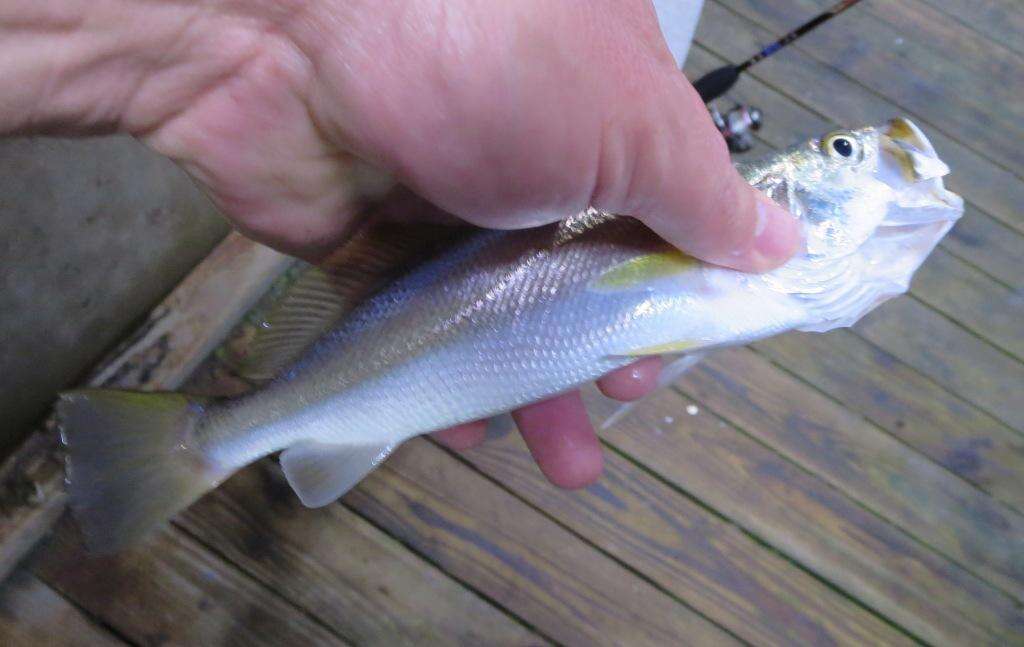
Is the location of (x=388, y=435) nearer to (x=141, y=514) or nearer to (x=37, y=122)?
(x=141, y=514)

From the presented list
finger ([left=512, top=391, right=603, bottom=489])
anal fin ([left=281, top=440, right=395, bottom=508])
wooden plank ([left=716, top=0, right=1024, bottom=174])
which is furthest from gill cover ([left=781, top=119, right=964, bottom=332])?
wooden plank ([left=716, top=0, right=1024, bottom=174])

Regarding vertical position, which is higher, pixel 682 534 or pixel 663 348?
pixel 663 348

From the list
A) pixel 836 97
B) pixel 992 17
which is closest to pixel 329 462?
pixel 836 97

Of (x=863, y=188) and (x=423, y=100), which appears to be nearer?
(x=423, y=100)

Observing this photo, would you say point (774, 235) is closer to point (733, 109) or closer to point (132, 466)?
point (733, 109)

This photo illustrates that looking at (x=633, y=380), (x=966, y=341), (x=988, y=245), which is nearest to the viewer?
(x=633, y=380)

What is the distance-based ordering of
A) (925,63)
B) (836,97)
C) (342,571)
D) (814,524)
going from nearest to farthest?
(342,571) < (814,524) < (836,97) < (925,63)

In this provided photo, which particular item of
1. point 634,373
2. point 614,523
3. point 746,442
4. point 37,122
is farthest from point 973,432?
point 37,122

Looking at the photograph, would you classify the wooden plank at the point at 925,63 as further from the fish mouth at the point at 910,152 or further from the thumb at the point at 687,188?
the thumb at the point at 687,188
